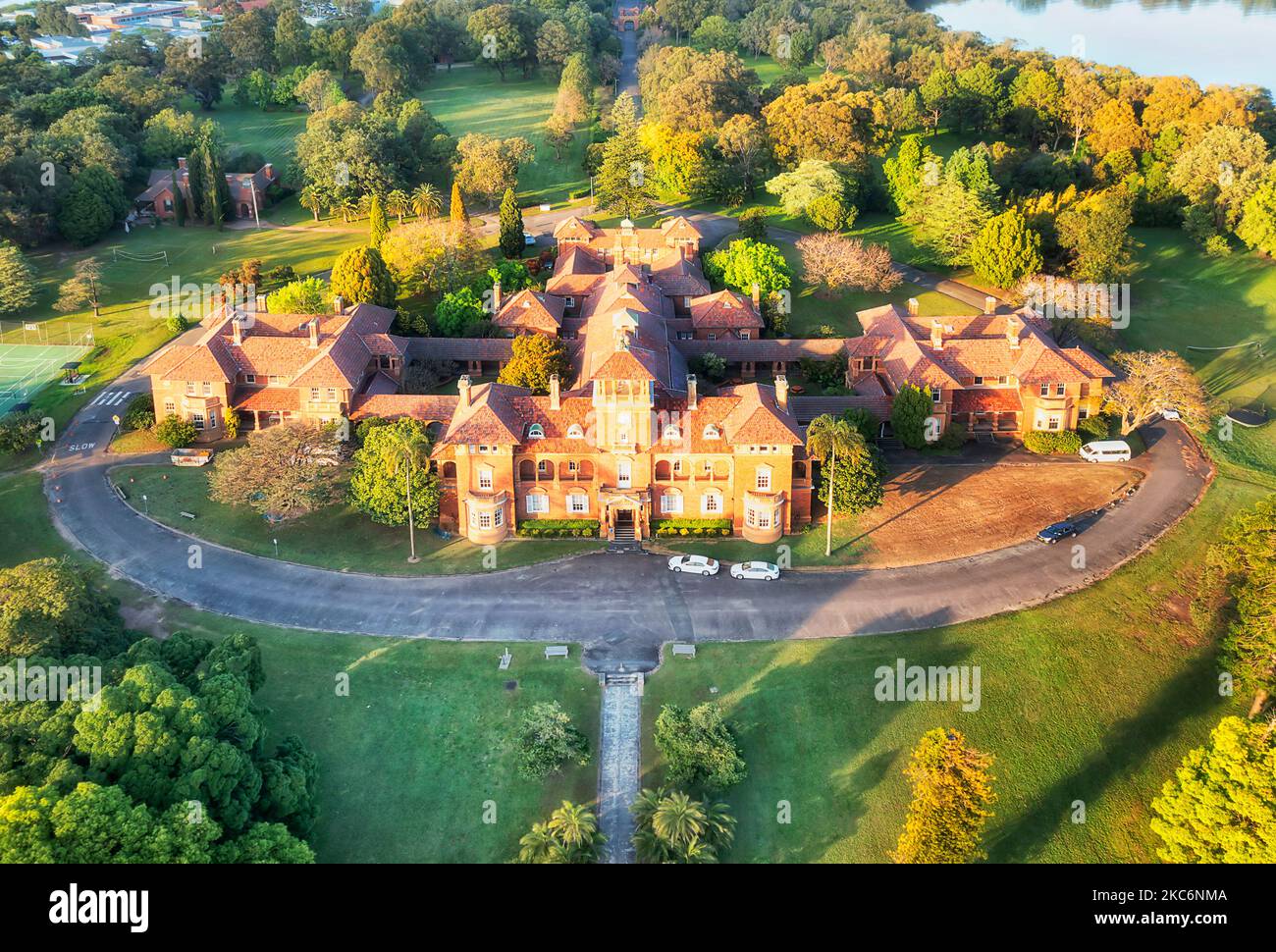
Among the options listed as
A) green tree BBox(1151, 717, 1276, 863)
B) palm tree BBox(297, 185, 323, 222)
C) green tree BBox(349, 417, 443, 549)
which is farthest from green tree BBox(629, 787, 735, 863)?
palm tree BBox(297, 185, 323, 222)

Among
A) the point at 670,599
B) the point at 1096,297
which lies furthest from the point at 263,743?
the point at 1096,297

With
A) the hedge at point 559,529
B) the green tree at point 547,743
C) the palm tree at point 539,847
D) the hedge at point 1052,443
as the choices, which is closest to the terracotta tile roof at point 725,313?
the hedge at point 1052,443

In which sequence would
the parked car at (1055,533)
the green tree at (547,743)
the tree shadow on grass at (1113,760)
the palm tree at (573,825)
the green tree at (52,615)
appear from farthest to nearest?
the parked car at (1055,533) → the green tree at (547,743) → the green tree at (52,615) → the tree shadow on grass at (1113,760) → the palm tree at (573,825)

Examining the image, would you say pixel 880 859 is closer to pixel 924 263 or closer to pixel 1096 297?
pixel 1096 297

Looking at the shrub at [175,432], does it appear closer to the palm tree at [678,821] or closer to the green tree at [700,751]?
the green tree at [700,751]

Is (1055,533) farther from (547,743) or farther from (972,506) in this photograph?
(547,743)

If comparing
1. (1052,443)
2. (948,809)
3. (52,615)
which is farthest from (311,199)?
(948,809)
